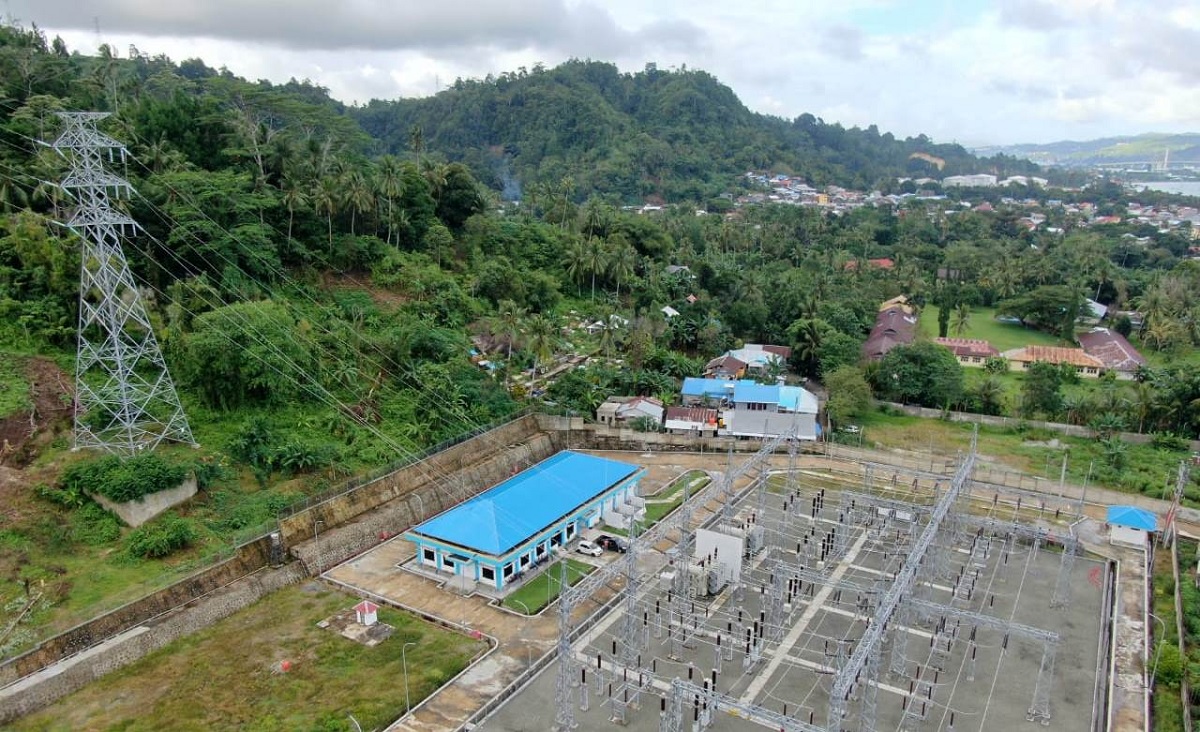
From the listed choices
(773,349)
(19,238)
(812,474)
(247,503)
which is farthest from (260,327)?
(773,349)

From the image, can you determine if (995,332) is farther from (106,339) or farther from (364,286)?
(106,339)

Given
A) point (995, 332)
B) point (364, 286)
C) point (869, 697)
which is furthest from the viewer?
point (995, 332)

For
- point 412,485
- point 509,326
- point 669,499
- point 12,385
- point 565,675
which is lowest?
point 669,499

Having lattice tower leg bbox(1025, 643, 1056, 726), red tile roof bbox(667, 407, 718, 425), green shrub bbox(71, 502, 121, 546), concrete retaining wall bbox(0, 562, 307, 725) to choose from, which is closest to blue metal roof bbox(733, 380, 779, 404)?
red tile roof bbox(667, 407, 718, 425)

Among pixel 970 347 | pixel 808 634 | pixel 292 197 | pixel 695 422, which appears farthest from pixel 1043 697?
pixel 292 197

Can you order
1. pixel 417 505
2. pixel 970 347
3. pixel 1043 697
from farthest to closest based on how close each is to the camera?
pixel 970 347 → pixel 417 505 → pixel 1043 697

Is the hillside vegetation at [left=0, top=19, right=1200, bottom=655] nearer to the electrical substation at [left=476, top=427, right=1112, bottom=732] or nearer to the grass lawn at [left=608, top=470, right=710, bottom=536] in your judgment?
the grass lawn at [left=608, top=470, right=710, bottom=536]

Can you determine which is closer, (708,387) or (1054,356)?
(708,387)
